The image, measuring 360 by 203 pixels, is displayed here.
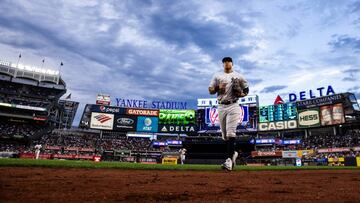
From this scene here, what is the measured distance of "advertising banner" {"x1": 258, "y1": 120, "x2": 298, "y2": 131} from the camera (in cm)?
5323

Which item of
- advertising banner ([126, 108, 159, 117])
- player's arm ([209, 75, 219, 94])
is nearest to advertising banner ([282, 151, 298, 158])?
advertising banner ([126, 108, 159, 117])

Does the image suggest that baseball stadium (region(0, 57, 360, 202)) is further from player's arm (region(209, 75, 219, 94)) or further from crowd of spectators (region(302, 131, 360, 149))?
player's arm (region(209, 75, 219, 94))

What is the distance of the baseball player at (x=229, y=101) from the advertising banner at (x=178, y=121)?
2075 inches

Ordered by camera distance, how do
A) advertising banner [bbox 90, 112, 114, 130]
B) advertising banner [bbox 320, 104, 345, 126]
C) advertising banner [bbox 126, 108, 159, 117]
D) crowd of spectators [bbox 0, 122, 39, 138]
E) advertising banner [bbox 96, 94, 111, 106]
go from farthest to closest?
1. advertising banner [bbox 96, 94, 111, 106]
2. advertising banner [bbox 126, 108, 159, 117]
3. advertising banner [bbox 90, 112, 114, 130]
4. crowd of spectators [bbox 0, 122, 39, 138]
5. advertising banner [bbox 320, 104, 345, 126]

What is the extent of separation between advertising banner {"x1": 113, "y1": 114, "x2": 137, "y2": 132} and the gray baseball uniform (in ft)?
179

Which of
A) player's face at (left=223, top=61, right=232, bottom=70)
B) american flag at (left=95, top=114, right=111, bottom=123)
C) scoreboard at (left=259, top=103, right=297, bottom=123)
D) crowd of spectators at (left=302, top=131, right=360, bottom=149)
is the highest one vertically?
scoreboard at (left=259, top=103, right=297, bottom=123)

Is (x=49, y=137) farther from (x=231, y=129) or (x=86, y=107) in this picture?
(x=231, y=129)

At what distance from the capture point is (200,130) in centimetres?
5981

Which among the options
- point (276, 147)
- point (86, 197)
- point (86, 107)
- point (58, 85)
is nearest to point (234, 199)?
point (86, 197)

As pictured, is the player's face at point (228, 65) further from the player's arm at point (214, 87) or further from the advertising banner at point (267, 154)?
the advertising banner at point (267, 154)

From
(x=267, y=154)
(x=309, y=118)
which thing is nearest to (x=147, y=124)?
(x=267, y=154)

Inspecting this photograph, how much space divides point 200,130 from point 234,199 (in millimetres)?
57261

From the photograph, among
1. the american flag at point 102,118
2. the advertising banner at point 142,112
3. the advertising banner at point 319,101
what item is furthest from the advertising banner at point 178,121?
the advertising banner at point 319,101

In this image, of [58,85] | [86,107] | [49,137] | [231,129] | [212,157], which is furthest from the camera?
[58,85]
